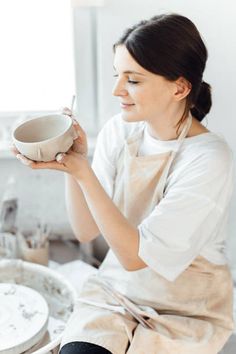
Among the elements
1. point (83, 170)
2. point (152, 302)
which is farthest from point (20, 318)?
point (83, 170)

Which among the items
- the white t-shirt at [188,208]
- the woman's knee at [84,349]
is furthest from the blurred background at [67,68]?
the woman's knee at [84,349]

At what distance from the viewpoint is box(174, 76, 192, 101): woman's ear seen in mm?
1128

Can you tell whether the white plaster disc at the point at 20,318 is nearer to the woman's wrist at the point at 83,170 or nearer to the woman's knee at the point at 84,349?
the woman's knee at the point at 84,349

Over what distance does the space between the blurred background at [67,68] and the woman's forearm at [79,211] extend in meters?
0.37

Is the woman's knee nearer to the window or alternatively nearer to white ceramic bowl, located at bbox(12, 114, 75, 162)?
white ceramic bowl, located at bbox(12, 114, 75, 162)

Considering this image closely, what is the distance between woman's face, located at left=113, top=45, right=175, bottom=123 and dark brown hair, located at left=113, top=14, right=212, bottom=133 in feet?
0.05

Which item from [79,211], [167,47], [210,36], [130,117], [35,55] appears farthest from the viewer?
[35,55]

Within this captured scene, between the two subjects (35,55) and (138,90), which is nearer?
(138,90)

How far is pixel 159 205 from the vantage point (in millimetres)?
1130

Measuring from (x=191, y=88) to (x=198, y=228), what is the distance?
0.99 feet

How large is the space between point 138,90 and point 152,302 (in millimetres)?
492

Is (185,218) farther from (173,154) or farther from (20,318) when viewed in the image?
(20,318)

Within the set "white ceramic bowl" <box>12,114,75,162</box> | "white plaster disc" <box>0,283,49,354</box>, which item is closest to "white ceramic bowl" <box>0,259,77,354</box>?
"white plaster disc" <box>0,283,49,354</box>

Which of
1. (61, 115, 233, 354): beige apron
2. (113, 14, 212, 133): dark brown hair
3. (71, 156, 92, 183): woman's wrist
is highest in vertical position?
(113, 14, 212, 133): dark brown hair
